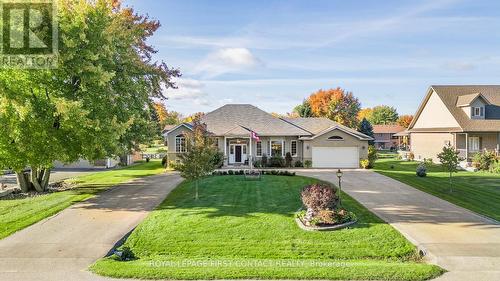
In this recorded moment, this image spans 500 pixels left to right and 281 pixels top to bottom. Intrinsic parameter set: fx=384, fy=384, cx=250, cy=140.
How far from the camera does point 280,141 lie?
38.4m

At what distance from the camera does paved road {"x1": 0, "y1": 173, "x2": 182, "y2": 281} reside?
11.2 meters

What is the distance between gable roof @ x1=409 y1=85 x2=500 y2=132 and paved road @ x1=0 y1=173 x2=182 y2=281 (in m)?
32.9

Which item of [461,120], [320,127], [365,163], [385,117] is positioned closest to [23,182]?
[320,127]

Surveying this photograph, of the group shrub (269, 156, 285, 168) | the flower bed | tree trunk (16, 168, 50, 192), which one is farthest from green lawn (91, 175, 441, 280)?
shrub (269, 156, 285, 168)

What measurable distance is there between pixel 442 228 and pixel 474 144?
29.8m

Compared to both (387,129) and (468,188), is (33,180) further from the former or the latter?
(387,129)

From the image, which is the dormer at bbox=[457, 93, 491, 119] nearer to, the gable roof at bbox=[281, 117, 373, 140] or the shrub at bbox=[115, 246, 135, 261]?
the gable roof at bbox=[281, 117, 373, 140]

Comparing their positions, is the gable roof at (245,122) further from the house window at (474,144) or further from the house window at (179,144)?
the house window at (474,144)

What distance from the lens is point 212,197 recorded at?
2027 cm

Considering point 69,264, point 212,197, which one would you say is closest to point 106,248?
point 69,264

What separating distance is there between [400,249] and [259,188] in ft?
35.4

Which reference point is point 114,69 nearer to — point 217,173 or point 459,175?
point 217,173

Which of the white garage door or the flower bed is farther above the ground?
the white garage door

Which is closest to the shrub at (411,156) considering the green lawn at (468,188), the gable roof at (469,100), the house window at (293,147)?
the gable roof at (469,100)
